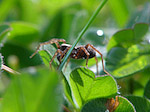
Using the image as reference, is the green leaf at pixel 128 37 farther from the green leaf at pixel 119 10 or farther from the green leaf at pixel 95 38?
the green leaf at pixel 119 10

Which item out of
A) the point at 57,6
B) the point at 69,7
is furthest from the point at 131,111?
the point at 57,6

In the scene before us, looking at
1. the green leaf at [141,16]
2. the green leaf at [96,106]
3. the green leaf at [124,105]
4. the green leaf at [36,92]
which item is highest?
the green leaf at [36,92]

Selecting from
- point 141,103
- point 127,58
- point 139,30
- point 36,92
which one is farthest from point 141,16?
point 36,92

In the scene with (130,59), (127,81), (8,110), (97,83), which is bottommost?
(127,81)

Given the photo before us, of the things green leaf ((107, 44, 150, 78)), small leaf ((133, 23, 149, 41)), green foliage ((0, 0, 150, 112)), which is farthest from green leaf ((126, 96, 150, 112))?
small leaf ((133, 23, 149, 41))

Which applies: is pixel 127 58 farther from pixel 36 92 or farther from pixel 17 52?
pixel 36 92

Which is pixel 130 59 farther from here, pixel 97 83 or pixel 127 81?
pixel 97 83

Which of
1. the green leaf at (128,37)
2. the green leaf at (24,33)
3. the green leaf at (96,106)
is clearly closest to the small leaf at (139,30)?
the green leaf at (128,37)

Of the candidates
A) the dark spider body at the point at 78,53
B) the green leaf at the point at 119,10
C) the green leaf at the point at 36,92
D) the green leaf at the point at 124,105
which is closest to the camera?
the green leaf at the point at 36,92
